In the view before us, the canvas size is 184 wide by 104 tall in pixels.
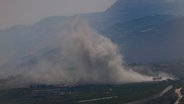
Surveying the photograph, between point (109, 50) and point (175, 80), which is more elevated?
point (109, 50)

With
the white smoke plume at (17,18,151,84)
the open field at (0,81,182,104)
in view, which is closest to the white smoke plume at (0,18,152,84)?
the white smoke plume at (17,18,151,84)

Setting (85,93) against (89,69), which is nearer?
(85,93)

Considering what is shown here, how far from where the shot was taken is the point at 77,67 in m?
185

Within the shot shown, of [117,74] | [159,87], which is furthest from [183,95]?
[117,74]

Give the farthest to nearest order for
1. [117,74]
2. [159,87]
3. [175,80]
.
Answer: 1. [117,74]
2. [175,80]
3. [159,87]

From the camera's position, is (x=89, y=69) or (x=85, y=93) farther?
(x=89, y=69)

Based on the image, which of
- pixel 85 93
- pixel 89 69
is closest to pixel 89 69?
pixel 89 69

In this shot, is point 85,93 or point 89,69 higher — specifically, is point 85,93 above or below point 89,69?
below

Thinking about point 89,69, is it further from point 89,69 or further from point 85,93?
point 85,93

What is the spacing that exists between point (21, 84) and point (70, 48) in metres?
34.8

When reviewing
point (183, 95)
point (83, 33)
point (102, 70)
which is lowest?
point (183, 95)

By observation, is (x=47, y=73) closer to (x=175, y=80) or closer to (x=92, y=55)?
(x=92, y=55)

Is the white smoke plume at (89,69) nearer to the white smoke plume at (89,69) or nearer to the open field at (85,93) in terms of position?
the white smoke plume at (89,69)

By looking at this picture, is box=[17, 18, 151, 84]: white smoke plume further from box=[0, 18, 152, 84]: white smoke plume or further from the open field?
the open field
